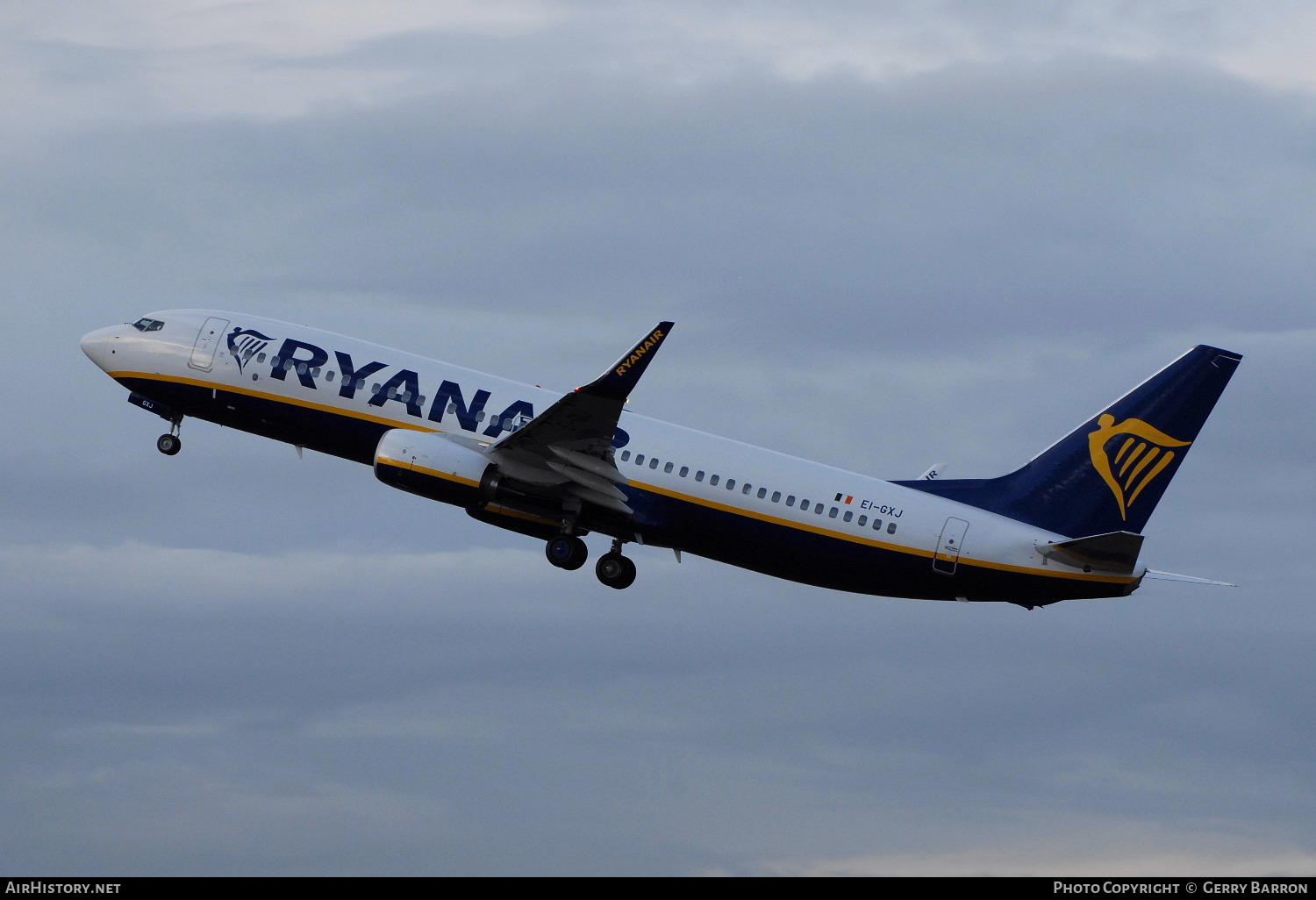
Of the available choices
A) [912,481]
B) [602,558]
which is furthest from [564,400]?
[912,481]

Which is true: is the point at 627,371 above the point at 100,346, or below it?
below

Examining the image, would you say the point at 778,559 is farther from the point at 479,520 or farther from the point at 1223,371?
the point at 1223,371

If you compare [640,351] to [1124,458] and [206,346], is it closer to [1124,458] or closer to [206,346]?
[1124,458]

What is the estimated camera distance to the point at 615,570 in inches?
2062

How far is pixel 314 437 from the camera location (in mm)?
52531

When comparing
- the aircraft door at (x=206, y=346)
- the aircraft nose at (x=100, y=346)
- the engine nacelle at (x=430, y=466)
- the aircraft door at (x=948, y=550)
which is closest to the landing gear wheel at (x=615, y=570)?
the engine nacelle at (x=430, y=466)

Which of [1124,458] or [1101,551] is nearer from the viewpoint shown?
[1101,551]

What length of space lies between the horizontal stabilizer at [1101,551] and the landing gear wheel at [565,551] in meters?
14.7

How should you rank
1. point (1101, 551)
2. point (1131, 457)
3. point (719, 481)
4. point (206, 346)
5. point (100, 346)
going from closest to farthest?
point (1101, 551), point (1131, 457), point (719, 481), point (206, 346), point (100, 346)

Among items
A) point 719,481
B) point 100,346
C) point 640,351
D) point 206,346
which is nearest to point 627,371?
point 640,351

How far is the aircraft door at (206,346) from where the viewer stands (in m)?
53.7

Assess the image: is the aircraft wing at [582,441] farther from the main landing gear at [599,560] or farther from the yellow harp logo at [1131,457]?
the yellow harp logo at [1131,457]

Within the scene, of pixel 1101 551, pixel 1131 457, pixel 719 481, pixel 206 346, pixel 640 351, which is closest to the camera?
pixel 640 351

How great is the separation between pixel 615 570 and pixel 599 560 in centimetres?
75
